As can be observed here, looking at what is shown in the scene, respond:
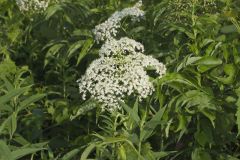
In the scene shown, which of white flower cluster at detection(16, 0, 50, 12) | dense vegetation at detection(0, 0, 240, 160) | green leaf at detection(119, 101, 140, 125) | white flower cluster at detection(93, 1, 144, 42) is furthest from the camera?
white flower cluster at detection(16, 0, 50, 12)

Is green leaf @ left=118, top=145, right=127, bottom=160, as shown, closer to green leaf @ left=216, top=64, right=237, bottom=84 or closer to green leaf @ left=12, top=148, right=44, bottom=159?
green leaf @ left=12, top=148, right=44, bottom=159

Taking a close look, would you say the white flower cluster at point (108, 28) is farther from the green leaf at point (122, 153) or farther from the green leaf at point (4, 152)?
the green leaf at point (4, 152)

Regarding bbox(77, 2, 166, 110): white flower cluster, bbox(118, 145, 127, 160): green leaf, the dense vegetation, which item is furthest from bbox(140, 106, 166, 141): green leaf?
bbox(77, 2, 166, 110): white flower cluster

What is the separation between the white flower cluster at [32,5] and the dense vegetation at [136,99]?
0.30ft

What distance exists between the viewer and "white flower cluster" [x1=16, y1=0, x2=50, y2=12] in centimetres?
604

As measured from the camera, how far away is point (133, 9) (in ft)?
15.2

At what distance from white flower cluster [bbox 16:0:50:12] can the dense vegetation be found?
0.30ft

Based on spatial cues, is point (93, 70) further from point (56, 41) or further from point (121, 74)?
point (56, 41)

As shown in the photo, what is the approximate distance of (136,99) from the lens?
3293 millimetres

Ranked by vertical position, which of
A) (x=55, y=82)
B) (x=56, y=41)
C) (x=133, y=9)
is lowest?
(x=55, y=82)

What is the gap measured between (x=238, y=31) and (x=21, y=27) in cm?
332

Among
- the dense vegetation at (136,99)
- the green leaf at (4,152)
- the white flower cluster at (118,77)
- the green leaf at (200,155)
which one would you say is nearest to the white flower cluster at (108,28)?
the dense vegetation at (136,99)

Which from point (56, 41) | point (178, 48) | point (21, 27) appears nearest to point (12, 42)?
point (21, 27)

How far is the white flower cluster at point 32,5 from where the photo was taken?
6.04 m
